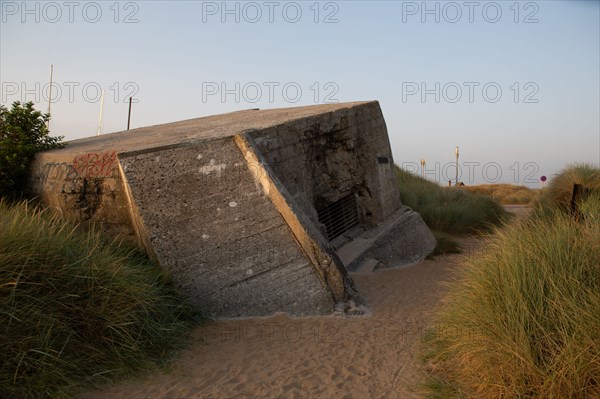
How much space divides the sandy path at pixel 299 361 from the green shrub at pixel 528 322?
402 millimetres

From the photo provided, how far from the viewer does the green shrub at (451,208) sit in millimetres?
11484

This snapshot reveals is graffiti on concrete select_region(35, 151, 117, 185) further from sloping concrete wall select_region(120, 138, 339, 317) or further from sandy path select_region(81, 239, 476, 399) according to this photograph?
sandy path select_region(81, 239, 476, 399)

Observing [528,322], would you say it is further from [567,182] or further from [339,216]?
[567,182]

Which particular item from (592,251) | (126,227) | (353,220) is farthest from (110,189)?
(592,251)

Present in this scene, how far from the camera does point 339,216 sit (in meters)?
8.27

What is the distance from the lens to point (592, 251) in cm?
404

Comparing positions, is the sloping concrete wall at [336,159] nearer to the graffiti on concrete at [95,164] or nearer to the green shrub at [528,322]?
the graffiti on concrete at [95,164]

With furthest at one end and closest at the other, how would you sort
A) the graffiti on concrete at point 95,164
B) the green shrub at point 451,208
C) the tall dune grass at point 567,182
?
the green shrub at point 451,208 → the tall dune grass at point 567,182 → the graffiti on concrete at point 95,164

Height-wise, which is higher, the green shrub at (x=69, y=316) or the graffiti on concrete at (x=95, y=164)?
the graffiti on concrete at (x=95, y=164)

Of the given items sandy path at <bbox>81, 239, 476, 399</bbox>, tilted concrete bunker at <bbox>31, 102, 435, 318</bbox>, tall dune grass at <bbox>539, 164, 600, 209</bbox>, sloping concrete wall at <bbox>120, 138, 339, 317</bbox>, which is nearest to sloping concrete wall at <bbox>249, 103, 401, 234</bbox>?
tilted concrete bunker at <bbox>31, 102, 435, 318</bbox>

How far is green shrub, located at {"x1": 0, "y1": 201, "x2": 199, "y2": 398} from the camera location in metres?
3.80

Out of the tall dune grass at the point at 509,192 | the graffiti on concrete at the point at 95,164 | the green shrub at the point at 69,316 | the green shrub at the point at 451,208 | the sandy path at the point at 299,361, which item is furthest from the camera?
the tall dune grass at the point at 509,192

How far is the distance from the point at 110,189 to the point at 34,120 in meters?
2.20

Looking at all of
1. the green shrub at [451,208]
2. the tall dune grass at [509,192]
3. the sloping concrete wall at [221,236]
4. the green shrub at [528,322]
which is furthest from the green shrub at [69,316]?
the tall dune grass at [509,192]
